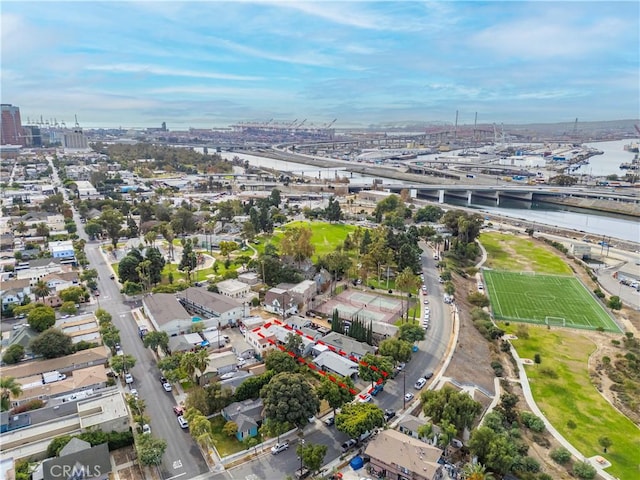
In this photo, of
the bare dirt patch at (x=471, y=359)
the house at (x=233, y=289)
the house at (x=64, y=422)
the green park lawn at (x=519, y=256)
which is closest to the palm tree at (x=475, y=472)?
the bare dirt patch at (x=471, y=359)

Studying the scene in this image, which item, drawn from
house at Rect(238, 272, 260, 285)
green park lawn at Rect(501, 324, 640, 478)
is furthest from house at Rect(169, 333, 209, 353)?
green park lawn at Rect(501, 324, 640, 478)

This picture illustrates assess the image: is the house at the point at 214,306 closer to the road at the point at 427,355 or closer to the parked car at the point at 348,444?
the road at the point at 427,355

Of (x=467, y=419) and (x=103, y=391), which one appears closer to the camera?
(x=467, y=419)

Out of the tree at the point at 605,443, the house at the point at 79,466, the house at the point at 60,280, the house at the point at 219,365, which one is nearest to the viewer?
the house at the point at 79,466

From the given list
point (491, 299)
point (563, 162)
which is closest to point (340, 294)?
point (491, 299)

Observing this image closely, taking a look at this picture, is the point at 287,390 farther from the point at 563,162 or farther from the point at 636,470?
the point at 563,162

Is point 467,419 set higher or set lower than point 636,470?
higher

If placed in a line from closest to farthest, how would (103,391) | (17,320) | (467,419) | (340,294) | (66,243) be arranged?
(467,419) < (103,391) < (17,320) < (340,294) < (66,243)
